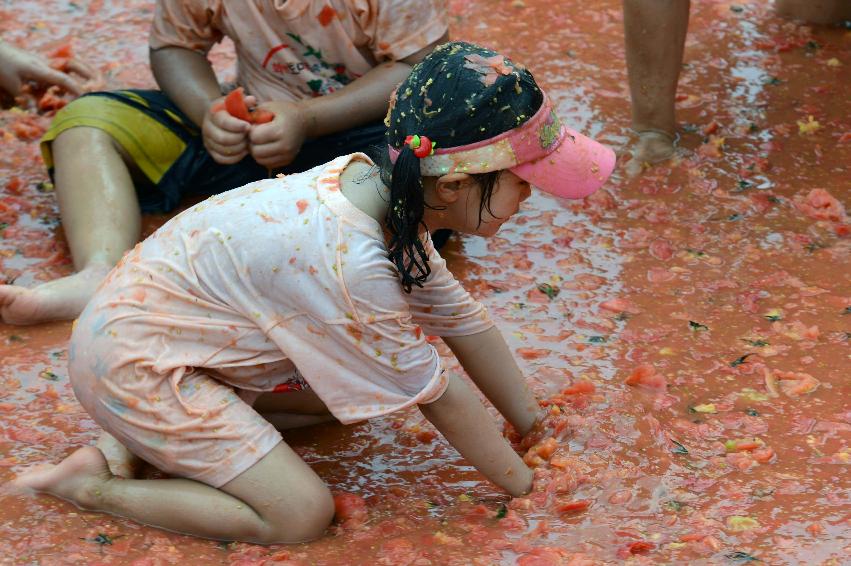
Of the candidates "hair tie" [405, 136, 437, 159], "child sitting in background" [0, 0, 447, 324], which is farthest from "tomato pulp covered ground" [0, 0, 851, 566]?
"hair tie" [405, 136, 437, 159]

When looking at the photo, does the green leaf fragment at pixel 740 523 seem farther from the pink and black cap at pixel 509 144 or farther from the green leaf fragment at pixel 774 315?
the green leaf fragment at pixel 774 315

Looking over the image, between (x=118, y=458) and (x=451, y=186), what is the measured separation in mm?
931

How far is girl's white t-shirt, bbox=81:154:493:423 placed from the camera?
81.3 inches

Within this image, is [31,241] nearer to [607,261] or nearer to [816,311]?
[607,261]

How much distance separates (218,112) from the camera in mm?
3039

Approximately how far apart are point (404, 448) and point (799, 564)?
0.90 metres

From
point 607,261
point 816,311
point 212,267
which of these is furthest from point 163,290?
point 816,311

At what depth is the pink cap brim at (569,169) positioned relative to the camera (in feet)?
6.97

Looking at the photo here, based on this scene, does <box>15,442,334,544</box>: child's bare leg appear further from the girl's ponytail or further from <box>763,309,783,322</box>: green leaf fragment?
<box>763,309,783,322</box>: green leaf fragment

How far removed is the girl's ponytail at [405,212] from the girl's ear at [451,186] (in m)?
0.04

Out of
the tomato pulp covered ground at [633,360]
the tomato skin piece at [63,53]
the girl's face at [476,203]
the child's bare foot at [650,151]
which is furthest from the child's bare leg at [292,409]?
the tomato skin piece at [63,53]

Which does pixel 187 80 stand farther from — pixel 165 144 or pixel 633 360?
pixel 633 360

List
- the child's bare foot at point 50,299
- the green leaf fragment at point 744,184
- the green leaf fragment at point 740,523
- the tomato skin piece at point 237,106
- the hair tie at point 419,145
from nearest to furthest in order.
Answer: the hair tie at point 419,145 → the green leaf fragment at point 740,523 → the child's bare foot at point 50,299 → the tomato skin piece at point 237,106 → the green leaf fragment at point 744,184

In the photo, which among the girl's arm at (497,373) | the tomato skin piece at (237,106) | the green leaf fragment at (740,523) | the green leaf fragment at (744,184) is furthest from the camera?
the green leaf fragment at (744,184)
